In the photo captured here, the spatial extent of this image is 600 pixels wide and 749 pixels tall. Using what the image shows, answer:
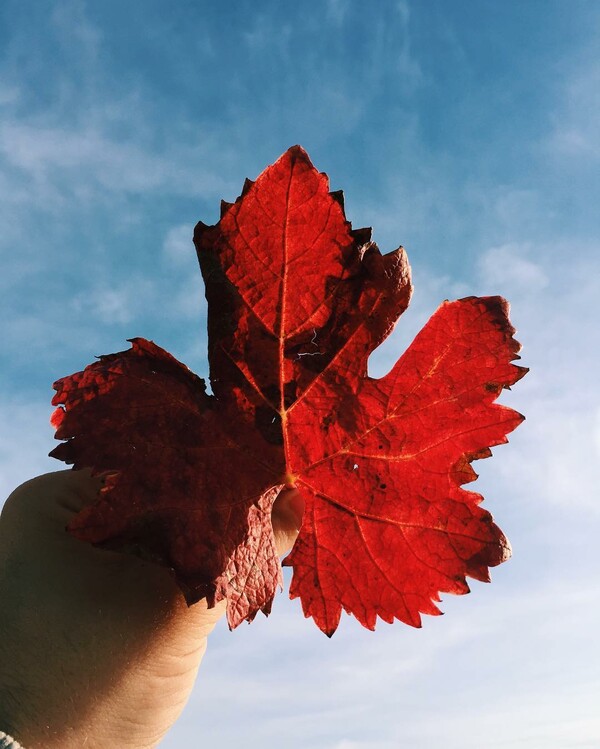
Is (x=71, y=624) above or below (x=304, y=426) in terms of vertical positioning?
below

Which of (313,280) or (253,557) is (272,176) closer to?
(313,280)

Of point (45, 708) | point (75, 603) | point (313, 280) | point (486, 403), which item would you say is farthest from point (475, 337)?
point (45, 708)

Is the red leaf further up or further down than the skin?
further up

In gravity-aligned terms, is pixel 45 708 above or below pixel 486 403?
below

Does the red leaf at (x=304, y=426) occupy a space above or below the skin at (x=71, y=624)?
above
